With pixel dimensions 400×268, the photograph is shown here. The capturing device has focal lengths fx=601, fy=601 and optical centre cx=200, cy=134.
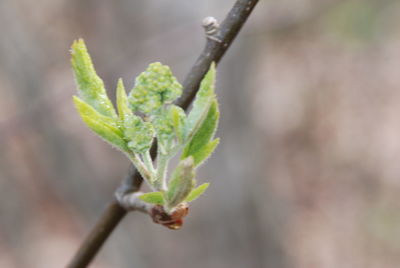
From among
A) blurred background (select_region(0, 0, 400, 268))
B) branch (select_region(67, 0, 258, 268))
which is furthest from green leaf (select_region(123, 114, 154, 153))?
blurred background (select_region(0, 0, 400, 268))

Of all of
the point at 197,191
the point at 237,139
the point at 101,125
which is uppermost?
the point at 101,125

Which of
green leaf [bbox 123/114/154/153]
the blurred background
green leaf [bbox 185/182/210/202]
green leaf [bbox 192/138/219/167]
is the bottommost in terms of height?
the blurred background

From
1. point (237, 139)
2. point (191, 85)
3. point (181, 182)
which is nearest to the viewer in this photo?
point (181, 182)

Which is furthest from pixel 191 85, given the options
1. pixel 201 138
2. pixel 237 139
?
pixel 237 139

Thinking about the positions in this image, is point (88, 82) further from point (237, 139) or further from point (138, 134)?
point (237, 139)

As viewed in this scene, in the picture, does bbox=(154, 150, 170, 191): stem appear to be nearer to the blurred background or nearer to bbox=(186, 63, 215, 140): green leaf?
bbox=(186, 63, 215, 140): green leaf

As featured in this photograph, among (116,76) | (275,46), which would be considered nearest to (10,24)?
(116,76)
